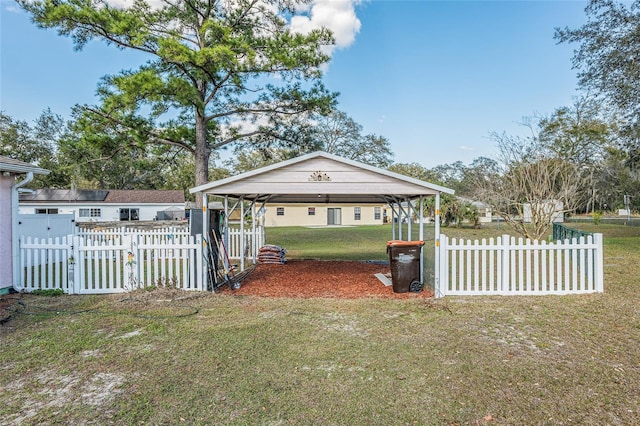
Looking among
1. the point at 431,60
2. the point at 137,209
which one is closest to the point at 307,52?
the point at 431,60

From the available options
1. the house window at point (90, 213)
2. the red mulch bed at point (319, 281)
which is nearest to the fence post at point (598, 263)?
the red mulch bed at point (319, 281)

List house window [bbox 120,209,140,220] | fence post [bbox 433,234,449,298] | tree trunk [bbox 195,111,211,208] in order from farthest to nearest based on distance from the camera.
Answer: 1. house window [bbox 120,209,140,220]
2. tree trunk [bbox 195,111,211,208]
3. fence post [bbox 433,234,449,298]

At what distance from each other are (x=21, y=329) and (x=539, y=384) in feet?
20.3

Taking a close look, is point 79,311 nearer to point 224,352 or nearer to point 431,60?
point 224,352

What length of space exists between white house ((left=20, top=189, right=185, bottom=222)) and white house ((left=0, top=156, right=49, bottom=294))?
857 inches

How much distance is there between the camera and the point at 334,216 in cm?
3566

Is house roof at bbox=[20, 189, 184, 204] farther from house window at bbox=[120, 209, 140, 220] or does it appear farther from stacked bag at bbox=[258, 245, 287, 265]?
stacked bag at bbox=[258, 245, 287, 265]

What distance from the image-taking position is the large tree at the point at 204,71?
34.9 ft

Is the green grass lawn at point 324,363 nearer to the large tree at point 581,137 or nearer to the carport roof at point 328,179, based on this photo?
the carport roof at point 328,179

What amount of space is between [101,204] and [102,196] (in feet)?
4.26

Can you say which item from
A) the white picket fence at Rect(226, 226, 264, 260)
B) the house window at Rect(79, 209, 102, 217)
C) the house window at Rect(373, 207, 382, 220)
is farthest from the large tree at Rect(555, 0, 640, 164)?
the house window at Rect(79, 209, 102, 217)

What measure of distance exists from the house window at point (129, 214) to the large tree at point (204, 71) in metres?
20.0

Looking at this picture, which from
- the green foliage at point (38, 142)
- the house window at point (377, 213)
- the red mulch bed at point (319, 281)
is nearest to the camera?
the red mulch bed at point (319, 281)

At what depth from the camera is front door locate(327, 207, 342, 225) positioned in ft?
116
